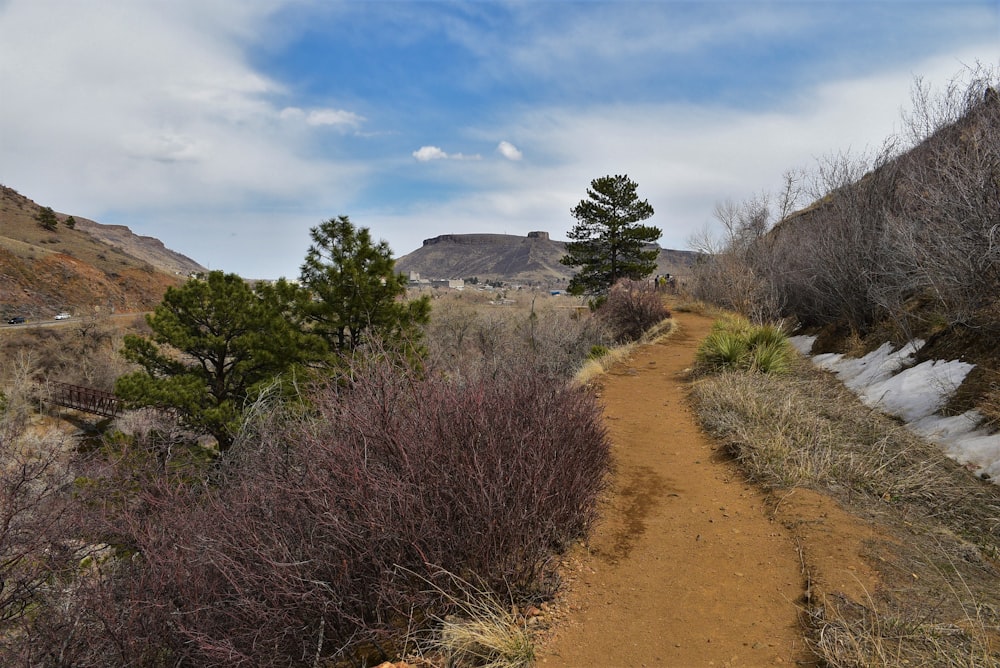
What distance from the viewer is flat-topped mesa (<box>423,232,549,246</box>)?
183500mm

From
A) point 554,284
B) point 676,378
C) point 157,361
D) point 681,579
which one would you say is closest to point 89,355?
point 157,361

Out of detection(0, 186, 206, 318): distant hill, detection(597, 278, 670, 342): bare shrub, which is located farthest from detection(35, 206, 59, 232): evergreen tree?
detection(597, 278, 670, 342): bare shrub

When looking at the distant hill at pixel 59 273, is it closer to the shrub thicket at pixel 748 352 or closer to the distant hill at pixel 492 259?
the shrub thicket at pixel 748 352

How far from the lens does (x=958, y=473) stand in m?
4.89

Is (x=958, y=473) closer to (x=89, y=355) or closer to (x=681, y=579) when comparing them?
(x=681, y=579)

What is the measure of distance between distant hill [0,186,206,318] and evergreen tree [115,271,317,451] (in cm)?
3084

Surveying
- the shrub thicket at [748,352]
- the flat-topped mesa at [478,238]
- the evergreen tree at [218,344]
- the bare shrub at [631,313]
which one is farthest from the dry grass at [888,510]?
the flat-topped mesa at [478,238]

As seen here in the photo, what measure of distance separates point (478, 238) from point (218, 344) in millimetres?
174953

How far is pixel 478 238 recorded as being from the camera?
188250 millimetres

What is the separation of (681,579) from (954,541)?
215 centimetres

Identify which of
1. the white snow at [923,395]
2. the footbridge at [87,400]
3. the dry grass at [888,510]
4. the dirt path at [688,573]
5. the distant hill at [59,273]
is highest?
the distant hill at [59,273]

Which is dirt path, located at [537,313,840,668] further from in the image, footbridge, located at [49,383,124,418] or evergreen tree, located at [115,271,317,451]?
footbridge, located at [49,383,124,418]

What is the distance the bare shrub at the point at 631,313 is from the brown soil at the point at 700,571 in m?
13.5

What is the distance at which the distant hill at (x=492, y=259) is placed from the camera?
15562 centimetres
